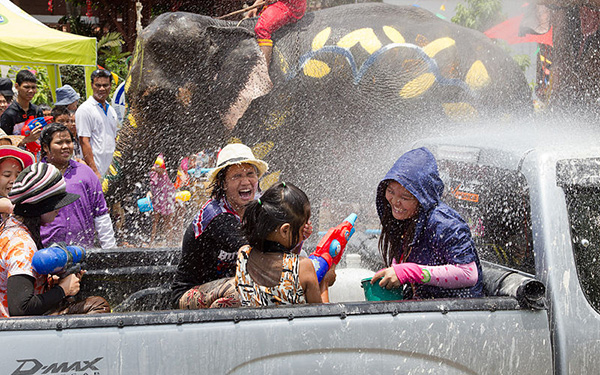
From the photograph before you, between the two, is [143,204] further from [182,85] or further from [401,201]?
[401,201]

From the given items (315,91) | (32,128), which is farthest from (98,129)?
(315,91)

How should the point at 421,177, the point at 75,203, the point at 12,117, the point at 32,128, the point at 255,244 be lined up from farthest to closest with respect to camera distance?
the point at 12,117 < the point at 32,128 < the point at 75,203 < the point at 421,177 < the point at 255,244

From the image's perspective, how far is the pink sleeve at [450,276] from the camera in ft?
8.41

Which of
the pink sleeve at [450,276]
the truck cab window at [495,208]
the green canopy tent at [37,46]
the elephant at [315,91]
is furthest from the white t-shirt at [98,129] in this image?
the pink sleeve at [450,276]

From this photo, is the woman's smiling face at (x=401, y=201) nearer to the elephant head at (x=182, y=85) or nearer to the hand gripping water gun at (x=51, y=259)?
the hand gripping water gun at (x=51, y=259)

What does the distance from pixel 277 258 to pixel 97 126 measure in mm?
4787

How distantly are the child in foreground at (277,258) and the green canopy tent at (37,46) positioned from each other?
8497 millimetres

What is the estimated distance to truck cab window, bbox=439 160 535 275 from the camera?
8.80 ft

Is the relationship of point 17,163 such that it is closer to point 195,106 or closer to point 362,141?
point 195,106

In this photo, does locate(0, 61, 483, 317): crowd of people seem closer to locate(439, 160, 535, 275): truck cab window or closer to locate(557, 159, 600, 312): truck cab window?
locate(439, 160, 535, 275): truck cab window

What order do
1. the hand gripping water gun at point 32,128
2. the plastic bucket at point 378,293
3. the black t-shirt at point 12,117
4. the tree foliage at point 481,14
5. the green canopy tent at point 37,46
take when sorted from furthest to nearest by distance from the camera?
1. the tree foliage at point 481,14
2. the green canopy tent at point 37,46
3. the black t-shirt at point 12,117
4. the hand gripping water gun at point 32,128
5. the plastic bucket at point 378,293

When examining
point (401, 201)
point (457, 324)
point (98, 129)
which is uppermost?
point (98, 129)

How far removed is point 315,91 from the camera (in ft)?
22.4

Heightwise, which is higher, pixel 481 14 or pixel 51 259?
pixel 481 14
